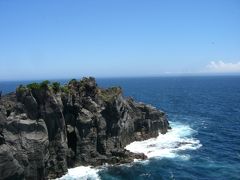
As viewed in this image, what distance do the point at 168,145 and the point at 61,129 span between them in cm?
3109

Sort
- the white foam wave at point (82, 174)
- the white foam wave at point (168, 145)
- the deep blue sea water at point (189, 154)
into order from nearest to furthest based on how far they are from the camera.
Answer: the white foam wave at point (82, 174), the deep blue sea water at point (189, 154), the white foam wave at point (168, 145)

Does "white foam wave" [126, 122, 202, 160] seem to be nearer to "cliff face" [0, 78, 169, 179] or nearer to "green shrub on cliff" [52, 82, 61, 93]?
"cliff face" [0, 78, 169, 179]

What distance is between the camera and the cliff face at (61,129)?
65.6 metres

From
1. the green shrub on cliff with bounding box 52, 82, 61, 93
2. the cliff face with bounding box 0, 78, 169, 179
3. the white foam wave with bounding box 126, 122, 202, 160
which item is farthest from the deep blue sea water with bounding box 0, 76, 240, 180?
the green shrub on cliff with bounding box 52, 82, 61, 93

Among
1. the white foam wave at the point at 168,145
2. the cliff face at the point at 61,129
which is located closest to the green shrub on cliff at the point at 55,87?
the cliff face at the point at 61,129

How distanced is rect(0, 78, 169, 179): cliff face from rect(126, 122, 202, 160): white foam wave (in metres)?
3.27

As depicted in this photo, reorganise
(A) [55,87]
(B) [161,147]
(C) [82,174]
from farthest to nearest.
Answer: (B) [161,147]
(A) [55,87]
(C) [82,174]

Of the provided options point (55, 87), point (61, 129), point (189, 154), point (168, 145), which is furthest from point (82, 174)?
point (168, 145)

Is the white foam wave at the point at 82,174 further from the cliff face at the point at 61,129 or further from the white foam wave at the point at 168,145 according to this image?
the white foam wave at the point at 168,145

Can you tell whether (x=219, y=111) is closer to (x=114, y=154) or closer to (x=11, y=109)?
(x=114, y=154)

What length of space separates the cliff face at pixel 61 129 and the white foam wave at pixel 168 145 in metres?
3.27

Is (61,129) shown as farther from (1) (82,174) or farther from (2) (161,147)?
(2) (161,147)

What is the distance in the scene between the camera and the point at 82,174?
239ft

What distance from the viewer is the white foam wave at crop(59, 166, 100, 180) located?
2793 inches
